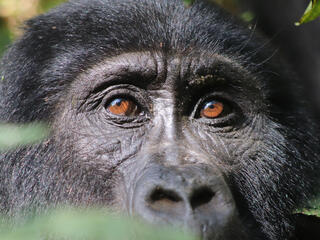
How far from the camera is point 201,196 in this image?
2867 mm

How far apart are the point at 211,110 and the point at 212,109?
1 centimetres

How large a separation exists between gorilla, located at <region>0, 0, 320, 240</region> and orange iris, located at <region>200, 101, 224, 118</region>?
0.01 metres

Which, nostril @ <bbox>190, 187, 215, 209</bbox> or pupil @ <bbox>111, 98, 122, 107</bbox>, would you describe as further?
pupil @ <bbox>111, 98, 122, 107</bbox>

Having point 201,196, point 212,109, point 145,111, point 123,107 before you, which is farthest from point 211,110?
point 201,196

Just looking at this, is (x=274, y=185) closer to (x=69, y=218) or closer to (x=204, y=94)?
(x=204, y=94)

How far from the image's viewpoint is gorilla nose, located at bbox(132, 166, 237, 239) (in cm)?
267

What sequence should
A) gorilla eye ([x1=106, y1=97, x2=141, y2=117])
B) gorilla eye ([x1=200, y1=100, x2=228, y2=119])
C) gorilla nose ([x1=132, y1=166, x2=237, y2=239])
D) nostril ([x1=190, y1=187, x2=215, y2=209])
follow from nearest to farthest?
gorilla nose ([x1=132, y1=166, x2=237, y2=239]) → nostril ([x1=190, y1=187, x2=215, y2=209]) → gorilla eye ([x1=106, y1=97, x2=141, y2=117]) → gorilla eye ([x1=200, y1=100, x2=228, y2=119])

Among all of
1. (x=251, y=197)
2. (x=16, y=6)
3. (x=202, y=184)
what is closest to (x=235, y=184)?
(x=251, y=197)

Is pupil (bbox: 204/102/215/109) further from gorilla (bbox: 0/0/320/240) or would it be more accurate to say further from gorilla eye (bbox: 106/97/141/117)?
gorilla eye (bbox: 106/97/141/117)

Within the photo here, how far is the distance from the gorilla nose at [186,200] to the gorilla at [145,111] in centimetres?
10

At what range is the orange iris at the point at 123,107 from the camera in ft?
12.0

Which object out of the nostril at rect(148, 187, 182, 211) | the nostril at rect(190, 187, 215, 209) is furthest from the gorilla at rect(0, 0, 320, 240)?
the nostril at rect(148, 187, 182, 211)

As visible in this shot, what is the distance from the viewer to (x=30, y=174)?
3518 millimetres

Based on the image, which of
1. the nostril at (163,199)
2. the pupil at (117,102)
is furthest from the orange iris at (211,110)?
the nostril at (163,199)
